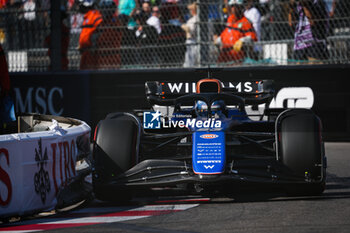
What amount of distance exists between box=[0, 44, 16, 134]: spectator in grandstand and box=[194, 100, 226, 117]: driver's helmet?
228 cm

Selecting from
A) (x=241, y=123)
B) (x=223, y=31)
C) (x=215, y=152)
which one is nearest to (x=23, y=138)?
(x=215, y=152)

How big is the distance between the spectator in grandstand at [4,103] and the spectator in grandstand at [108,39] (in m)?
3.42

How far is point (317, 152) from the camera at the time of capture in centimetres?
623

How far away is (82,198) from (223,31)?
5.42m

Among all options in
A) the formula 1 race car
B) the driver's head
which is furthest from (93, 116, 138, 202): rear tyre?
the driver's head

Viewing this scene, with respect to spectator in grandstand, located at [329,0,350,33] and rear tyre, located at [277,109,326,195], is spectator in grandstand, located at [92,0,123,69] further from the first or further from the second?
rear tyre, located at [277,109,326,195]

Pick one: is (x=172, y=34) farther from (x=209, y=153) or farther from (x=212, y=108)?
(x=209, y=153)

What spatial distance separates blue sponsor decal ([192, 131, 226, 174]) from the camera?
19.5ft

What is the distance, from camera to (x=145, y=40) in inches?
457

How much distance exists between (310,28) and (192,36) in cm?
187

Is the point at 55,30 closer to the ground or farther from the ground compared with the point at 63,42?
farther from the ground

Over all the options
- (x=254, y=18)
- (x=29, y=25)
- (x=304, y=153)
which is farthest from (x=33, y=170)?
(x=29, y=25)

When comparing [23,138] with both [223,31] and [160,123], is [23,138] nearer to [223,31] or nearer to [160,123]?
[160,123]

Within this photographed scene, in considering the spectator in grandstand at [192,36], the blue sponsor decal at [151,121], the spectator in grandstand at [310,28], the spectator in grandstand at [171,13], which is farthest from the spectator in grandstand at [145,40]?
the blue sponsor decal at [151,121]
